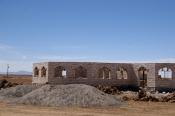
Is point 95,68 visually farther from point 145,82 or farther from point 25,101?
point 25,101

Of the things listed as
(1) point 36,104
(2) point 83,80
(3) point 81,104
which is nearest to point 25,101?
(1) point 36,104

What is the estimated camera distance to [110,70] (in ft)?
113

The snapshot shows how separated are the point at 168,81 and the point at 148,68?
2051 millimetres

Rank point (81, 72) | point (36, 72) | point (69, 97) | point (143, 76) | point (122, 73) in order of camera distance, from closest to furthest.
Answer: point (69, 97)
point (143, 76)
point (122, 73)
point (36, 72)
point (81, 72)

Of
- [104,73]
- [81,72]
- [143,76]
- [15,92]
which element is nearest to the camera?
[15,92]

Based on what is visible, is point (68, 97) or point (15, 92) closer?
point (68, 97)

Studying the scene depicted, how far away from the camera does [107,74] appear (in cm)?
3719

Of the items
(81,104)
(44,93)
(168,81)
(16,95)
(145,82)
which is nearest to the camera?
(81,104)

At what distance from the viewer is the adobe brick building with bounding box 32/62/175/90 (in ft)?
108

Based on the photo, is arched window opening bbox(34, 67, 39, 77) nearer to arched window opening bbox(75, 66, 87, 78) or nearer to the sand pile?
arched window opening bbox(75, 66, 87, 78)

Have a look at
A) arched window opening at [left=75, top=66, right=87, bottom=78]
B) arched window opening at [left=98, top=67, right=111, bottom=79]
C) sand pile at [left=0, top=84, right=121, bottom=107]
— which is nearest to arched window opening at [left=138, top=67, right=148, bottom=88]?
arched window opening at [left=98, top=67, right=111, bottom=79]

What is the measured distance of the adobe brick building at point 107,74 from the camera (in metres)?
32.9

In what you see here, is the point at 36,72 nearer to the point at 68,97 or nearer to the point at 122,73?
the point at 122,73

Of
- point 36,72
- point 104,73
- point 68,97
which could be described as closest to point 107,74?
point 104,73
